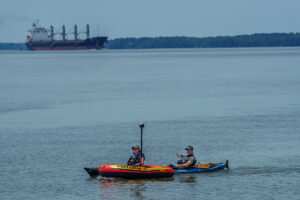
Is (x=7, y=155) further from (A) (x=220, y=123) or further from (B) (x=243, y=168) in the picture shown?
(A) (x=220, y=123)

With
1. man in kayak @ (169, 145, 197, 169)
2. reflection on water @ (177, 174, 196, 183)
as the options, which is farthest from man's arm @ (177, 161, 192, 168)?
reflection on water @ (177, 174, 196, 183)

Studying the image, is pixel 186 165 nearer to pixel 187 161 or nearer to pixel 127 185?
pixel 187 161

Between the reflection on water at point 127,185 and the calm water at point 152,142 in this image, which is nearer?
the reflection on water at point 127,185

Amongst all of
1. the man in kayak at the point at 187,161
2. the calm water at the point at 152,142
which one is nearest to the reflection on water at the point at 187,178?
the calm water at the point at 152,142

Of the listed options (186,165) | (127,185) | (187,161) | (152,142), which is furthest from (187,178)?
(152,142)

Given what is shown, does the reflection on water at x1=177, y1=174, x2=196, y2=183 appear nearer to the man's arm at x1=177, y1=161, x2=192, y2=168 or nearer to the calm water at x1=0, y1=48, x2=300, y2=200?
the calm water at x1=0, y1=48, x2=300, y2=200

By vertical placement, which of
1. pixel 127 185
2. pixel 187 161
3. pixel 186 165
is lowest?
pixel 127 185

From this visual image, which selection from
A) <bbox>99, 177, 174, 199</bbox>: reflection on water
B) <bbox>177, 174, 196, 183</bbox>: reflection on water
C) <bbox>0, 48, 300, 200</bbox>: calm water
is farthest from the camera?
<bbox>177, 174, 196, 183</bbox>: reflection on water

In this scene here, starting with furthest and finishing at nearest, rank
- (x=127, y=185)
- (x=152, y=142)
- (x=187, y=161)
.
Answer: (x=152, y=142) < (x=187, y=161) < (x=127, y=185)

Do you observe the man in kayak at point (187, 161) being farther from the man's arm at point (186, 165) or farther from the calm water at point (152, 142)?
the calm water at point (152, 142)

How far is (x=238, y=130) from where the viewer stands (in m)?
44.1

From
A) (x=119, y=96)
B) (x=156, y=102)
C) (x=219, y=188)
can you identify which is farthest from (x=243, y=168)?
(x=119, y=96)

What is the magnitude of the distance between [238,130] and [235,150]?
723cm

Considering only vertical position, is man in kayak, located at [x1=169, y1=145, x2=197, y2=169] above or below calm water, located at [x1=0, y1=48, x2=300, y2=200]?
above
